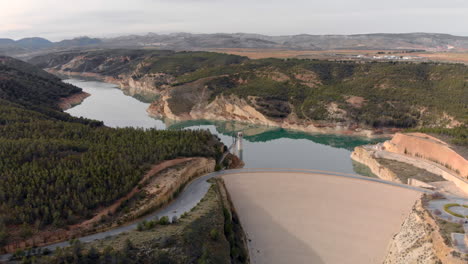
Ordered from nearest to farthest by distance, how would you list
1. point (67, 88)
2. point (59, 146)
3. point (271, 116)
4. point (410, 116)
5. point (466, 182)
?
1. point (59, 146)
2. point (466, 182)
3. point (410, 116)
4. point (271, 116)
5. point (67, 88)

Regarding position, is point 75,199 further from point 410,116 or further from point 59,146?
point 410,116

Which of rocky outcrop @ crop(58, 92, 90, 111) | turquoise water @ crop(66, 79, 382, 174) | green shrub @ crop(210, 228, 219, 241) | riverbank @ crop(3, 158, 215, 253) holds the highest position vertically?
rocky outcrop @ crop(58, 92, 90, 111)

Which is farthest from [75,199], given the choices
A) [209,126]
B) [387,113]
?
[387,113]

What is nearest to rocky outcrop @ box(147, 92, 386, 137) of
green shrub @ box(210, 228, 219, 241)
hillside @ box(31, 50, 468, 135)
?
hillside @ box(31, 50, 468, 135)

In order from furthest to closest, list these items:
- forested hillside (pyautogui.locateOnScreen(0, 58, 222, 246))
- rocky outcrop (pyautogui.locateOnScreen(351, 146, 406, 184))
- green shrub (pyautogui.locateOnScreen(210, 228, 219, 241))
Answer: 1. rocky outcrop (pyautogui.locateOnScreen(351, 146, 406, 184))
2. green shrub (pyautogui.locateOnScreen(210, 228, 219, 241))
3. forested hillside (pyautogui.locateOnScreen(0, 58, 222, 246))

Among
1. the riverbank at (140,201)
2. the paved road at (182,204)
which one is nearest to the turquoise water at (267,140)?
the paved road at (182,204)

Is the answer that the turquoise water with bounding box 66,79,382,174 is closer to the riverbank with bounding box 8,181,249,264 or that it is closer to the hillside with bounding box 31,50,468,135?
the hillside with bounding box 31,50,468,135

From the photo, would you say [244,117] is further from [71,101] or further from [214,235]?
[214,235]
